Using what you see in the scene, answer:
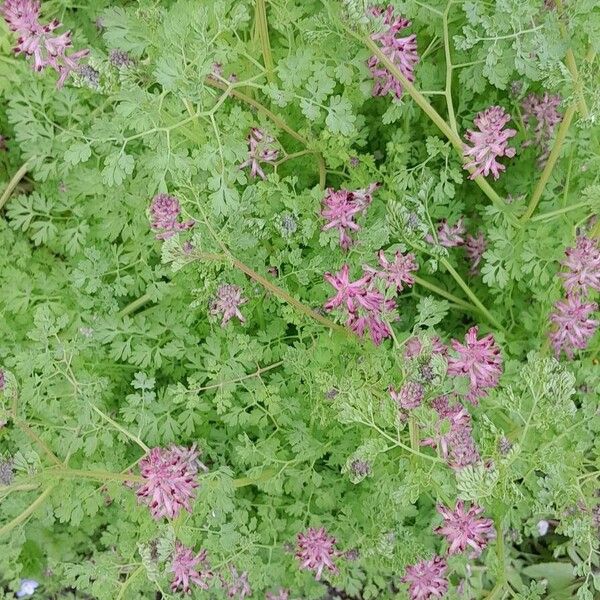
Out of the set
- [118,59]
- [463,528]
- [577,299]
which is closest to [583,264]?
[577,299]

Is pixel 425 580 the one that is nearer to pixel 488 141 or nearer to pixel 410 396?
pixel 410 396

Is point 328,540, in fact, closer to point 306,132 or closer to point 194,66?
point 306,132

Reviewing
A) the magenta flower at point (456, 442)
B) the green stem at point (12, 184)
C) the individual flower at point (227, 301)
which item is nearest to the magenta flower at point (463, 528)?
the magenta flower at point (456, 442)

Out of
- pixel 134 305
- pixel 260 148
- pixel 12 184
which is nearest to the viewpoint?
pixel 260 148

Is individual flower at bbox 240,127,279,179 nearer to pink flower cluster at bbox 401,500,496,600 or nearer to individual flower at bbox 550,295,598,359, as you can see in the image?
individual flower at bbox 550,295,598,359

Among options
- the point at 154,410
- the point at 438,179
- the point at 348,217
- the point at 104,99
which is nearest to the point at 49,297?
the point at 154,410

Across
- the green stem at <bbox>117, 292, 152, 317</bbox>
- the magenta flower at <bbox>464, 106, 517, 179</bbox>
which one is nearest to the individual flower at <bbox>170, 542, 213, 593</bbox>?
the green stem at <bbox>117, 292, 152, 317</bbox>
